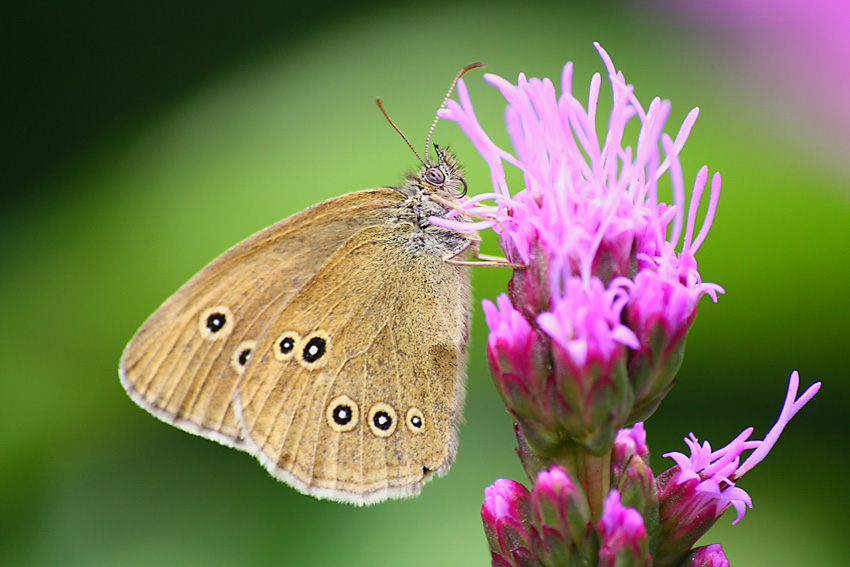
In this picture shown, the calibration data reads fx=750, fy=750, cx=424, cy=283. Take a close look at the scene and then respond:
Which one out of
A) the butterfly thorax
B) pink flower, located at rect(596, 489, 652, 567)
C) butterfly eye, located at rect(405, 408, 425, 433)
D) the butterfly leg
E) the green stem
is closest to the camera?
pink flower, located at rect(596, 489, 652, 567)

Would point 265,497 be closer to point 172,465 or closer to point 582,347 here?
point 172,465

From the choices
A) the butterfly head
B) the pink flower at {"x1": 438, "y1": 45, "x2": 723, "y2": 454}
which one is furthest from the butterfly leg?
the butterfly head

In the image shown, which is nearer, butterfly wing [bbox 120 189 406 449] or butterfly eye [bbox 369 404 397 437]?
butterfly eye [bbox 369 404 397 437]

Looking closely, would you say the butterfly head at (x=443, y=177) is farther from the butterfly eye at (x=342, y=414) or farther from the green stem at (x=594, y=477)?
the green stem at (x=594, y=477)

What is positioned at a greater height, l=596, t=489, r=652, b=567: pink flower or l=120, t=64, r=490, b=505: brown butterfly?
l=120, t=64, r=490, b=505: brown butterfly

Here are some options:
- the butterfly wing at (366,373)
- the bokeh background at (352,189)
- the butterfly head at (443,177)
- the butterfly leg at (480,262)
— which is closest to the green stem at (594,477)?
the butterfly leg at (480,262)

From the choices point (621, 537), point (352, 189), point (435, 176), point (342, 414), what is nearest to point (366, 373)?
point (342, 414)

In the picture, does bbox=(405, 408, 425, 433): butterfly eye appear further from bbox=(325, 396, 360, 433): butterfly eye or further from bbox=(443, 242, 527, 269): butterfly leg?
bbox=(443, 242, 527, 269): butterfly leg
